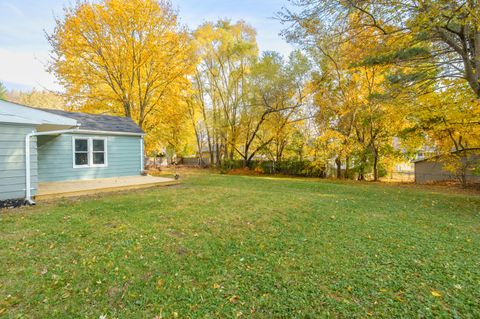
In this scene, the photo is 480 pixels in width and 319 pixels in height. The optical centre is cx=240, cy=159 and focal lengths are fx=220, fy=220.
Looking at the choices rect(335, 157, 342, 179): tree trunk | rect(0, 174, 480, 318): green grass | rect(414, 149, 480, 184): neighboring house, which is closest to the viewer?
rect(0, 174, 480, 318): green grass

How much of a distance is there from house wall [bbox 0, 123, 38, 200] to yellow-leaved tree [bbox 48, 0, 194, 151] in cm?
814

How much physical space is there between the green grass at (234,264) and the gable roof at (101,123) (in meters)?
4.76

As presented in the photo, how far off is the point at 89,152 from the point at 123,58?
6.77 m

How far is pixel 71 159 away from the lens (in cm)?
848

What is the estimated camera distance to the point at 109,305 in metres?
2.18

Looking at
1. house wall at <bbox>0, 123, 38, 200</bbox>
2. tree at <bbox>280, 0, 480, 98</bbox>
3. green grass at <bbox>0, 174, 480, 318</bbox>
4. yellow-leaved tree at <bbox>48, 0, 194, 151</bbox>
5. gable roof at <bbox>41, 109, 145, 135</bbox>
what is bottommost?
green grass at <bbox>0, 174, 480, 318</bbox>

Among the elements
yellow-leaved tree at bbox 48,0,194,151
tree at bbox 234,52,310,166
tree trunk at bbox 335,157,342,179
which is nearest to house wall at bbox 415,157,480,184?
tree trunk at bbox 335,157,342,179

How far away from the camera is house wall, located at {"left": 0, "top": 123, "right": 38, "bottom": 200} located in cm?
556

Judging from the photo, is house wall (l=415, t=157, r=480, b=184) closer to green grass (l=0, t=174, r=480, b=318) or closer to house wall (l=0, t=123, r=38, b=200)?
green grass (l=0, t=174, r=480, b=318)

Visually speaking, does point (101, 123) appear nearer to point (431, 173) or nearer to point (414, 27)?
point (414, 27)

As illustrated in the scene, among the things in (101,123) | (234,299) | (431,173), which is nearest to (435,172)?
(431,173)

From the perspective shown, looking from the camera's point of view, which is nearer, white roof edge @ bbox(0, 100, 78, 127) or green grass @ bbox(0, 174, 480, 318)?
green grass @ bbox(0, 174, 480, 318)

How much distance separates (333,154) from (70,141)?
44.0 ft

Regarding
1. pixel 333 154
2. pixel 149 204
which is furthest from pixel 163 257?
pixel 333 154
